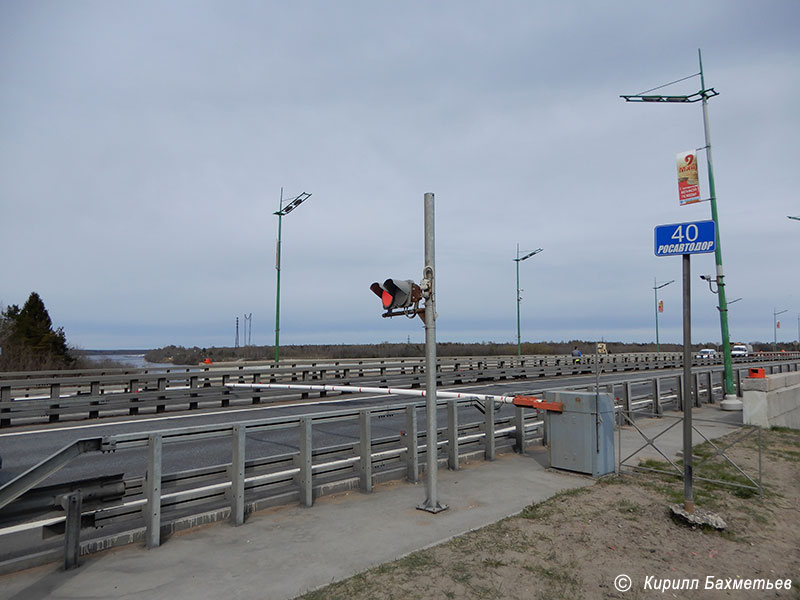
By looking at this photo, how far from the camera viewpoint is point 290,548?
17.0ft

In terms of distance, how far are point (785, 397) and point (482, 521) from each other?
11737mm

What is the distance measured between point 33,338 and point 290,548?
51.0 meters

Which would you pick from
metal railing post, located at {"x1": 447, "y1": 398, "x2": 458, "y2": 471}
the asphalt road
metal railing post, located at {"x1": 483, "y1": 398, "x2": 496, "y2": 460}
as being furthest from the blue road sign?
the asphalt road

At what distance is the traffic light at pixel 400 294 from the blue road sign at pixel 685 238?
290 centimetres

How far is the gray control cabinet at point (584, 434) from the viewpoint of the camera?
7.96 meters

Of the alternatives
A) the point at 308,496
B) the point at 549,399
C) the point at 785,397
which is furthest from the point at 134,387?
the point at 785,397

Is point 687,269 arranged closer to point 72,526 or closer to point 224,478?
point 224,478

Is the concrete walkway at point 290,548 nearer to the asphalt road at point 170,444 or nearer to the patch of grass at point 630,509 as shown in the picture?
the patch of grass at point 630,509

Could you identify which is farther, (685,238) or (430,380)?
(430,380)

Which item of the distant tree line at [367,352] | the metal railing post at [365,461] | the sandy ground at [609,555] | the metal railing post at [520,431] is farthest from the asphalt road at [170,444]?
the distant tree line at [367,352]

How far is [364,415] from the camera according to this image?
7066 millimetres

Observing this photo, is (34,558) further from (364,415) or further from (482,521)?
(482,521)

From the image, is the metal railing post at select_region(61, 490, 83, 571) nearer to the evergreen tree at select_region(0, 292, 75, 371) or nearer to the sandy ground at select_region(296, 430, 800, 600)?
the sandy ground at select_region(296, 430, 800, 600)

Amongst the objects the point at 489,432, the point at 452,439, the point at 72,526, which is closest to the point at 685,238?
the point at 452,439
